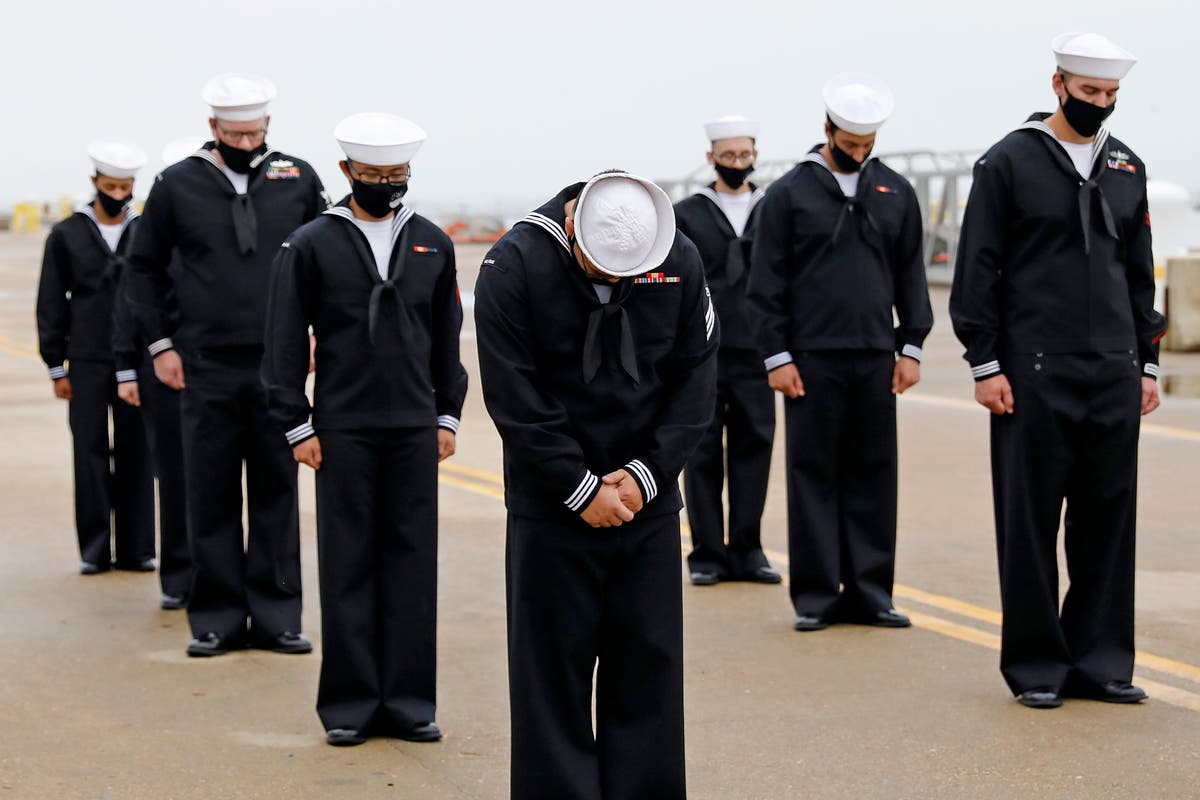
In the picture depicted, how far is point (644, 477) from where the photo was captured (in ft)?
16.1

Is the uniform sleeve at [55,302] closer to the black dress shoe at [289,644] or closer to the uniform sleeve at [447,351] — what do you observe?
the black dress shoe at [289,644]

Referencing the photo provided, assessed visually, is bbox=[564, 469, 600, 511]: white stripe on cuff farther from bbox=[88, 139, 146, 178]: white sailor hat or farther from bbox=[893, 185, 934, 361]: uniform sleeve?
bbox=[88, 139, 146, 178]: white sailor hat

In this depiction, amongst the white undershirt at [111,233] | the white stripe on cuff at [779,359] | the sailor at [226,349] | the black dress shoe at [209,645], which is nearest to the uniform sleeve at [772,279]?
the white stripe on cuff at [779,359]

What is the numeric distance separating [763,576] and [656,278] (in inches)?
167

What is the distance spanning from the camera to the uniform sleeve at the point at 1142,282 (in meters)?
6.70

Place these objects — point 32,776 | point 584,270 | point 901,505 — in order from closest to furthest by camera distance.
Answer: point 584,270
point 32,776
point 901,505

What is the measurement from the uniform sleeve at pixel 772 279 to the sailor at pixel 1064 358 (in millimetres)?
1383

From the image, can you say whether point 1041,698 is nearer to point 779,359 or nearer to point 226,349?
point 779,359

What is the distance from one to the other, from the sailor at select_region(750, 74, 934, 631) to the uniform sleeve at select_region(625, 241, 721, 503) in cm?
292

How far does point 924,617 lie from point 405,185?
10.1 feet

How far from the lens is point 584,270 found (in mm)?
4891

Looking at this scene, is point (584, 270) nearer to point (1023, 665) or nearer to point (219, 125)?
point (1023, 665)

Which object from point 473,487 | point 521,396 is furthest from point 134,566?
point 521,396

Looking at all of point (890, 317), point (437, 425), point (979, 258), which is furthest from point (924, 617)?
point (437, 425)
